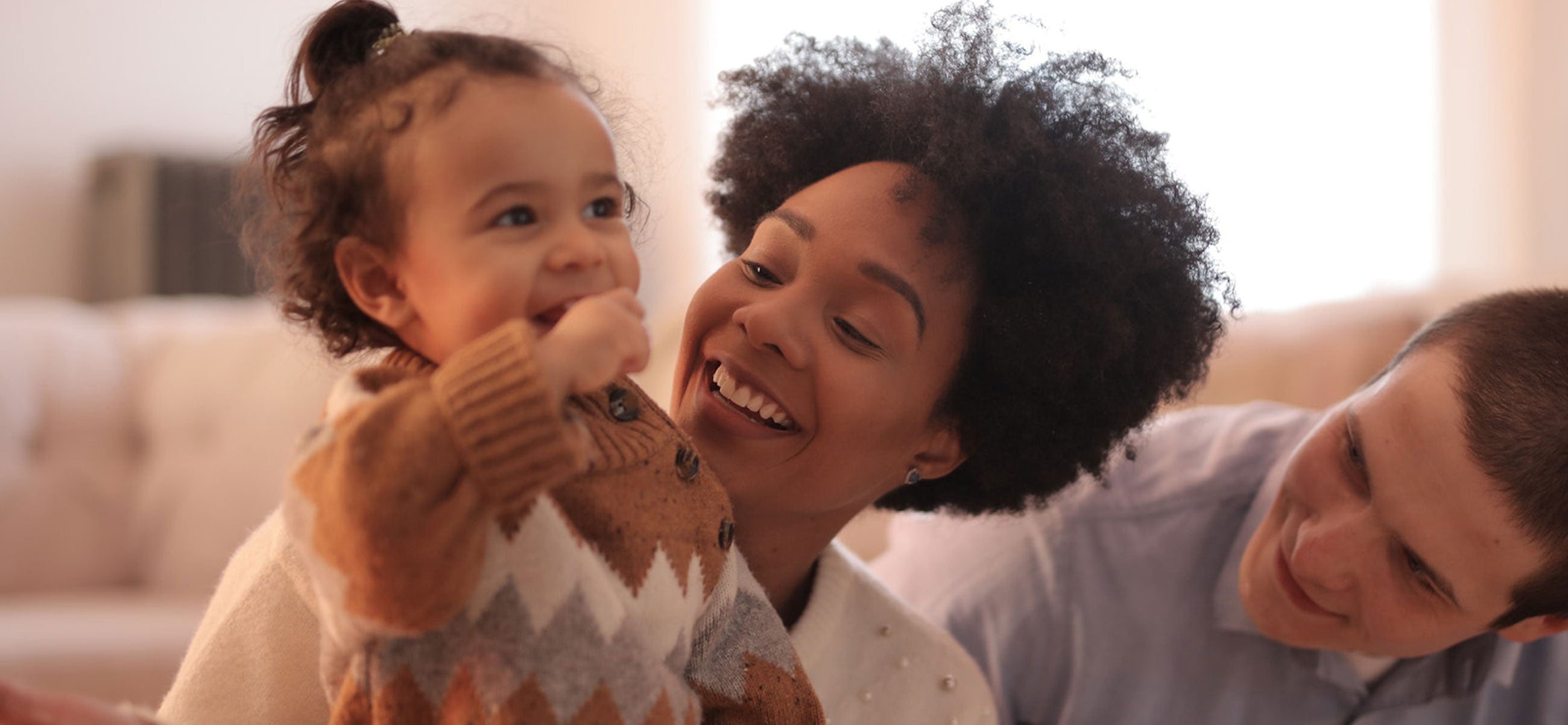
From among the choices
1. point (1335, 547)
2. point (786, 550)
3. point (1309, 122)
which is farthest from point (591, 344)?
point (1309, 122)

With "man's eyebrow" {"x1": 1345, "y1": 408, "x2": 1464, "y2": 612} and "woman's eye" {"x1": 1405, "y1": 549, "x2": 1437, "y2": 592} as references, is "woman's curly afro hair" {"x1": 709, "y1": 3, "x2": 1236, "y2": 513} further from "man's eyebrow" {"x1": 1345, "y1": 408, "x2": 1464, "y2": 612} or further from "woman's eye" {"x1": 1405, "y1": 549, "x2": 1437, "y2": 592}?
"woman's eye" {"x1": 1405, "y1": 549, "x2": 1437, "y2": 592}

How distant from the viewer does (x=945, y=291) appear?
1.32 metres

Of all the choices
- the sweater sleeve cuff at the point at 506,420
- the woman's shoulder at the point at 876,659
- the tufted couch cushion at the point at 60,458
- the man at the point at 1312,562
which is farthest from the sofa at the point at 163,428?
the sweater sleeve cuff at the point at 506,420

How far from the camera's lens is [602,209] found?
3.17 feet

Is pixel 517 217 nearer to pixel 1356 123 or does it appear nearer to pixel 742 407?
pixel 742 407

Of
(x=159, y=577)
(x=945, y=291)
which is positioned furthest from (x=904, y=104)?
(x=159, y=577)

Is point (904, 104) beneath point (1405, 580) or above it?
above

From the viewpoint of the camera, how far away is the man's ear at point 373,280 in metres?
0.93

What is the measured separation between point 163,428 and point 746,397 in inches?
68.7

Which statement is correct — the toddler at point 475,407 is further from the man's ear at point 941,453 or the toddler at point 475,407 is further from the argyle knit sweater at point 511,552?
the man's ear at point 941,453

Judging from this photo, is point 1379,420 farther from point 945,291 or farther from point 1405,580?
point 945,291

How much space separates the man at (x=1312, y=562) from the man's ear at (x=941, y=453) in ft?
0.74

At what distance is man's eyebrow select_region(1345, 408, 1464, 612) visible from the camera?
135 centimetres

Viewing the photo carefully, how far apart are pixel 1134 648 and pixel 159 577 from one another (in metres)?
1.82
